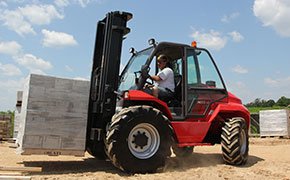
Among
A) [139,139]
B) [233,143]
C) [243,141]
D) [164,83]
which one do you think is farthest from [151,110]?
[243,141]

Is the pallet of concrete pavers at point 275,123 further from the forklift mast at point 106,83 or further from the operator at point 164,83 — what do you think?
the forklift mast at point 106,83

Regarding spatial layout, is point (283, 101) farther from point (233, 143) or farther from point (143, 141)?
point (143, 141)

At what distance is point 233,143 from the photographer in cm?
730

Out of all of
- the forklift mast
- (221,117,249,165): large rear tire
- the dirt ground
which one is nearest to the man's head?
the forklift mast

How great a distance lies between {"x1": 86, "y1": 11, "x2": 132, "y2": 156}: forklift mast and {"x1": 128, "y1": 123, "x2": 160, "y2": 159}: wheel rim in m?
0.66

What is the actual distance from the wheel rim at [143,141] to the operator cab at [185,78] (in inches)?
36.0

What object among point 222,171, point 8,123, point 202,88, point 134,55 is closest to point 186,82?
point 202,88

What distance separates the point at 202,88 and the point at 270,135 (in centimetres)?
1405

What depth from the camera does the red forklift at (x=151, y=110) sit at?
20.5 ft

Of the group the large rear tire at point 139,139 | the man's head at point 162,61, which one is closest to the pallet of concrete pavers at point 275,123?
the man's head at point 162,61

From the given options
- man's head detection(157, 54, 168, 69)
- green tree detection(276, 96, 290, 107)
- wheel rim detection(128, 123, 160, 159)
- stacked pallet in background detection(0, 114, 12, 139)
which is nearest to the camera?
wheel rim detection(128, 123, 160, 159)

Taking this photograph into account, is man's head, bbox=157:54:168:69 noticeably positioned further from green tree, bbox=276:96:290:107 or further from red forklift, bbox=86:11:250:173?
green tree, bbox=276:96:290:107

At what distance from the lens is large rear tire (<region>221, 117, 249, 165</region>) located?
730 cm

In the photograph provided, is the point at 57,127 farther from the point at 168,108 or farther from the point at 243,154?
the point at 243,154
